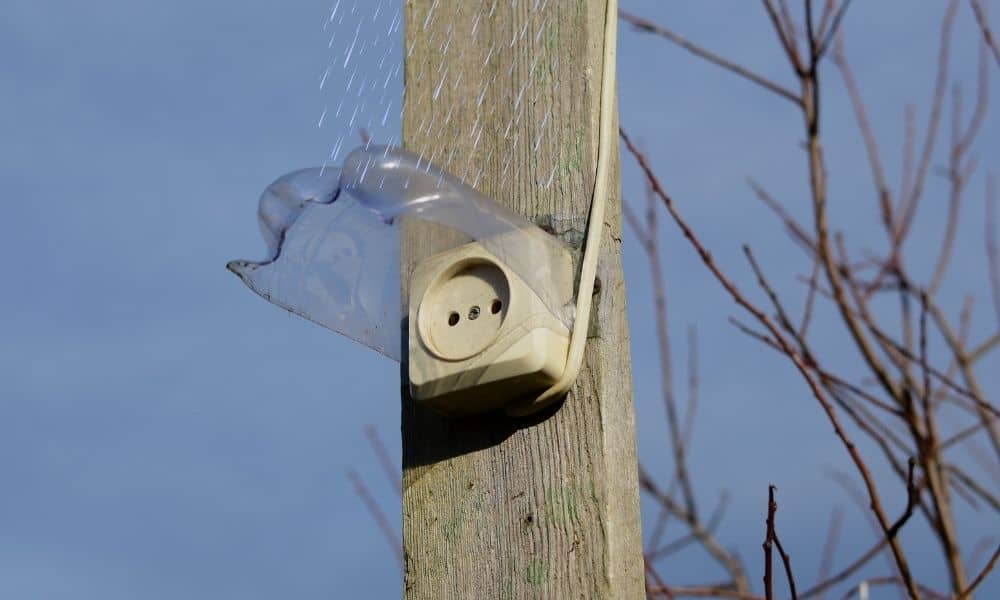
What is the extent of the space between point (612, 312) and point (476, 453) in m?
0.21

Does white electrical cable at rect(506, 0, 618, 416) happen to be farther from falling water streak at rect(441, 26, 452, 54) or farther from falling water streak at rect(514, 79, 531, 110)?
falling water streak at rect(441, 26, 452, 54)

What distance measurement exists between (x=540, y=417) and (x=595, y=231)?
21cm

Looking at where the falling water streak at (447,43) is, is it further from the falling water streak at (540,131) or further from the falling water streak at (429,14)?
the falling water streak at (540,131)

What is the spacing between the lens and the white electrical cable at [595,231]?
133 cm

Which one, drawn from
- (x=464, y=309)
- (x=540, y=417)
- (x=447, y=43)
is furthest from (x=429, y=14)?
(x=540, y=417)

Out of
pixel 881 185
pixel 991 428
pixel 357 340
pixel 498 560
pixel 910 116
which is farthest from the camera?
pixel 910 116

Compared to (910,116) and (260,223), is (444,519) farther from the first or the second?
(910,116)

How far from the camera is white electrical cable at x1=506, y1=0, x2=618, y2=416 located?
1325mm

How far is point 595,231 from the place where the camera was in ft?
4.54

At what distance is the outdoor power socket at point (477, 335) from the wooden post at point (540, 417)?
4cm

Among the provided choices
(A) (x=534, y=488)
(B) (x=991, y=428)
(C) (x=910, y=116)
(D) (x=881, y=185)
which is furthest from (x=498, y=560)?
(C) (x=910, y=116)

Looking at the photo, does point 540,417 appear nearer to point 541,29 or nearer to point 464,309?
point 464,309

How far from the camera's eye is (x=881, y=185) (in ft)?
6.93

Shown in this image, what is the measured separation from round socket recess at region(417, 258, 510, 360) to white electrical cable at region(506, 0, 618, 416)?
8 centimetres
